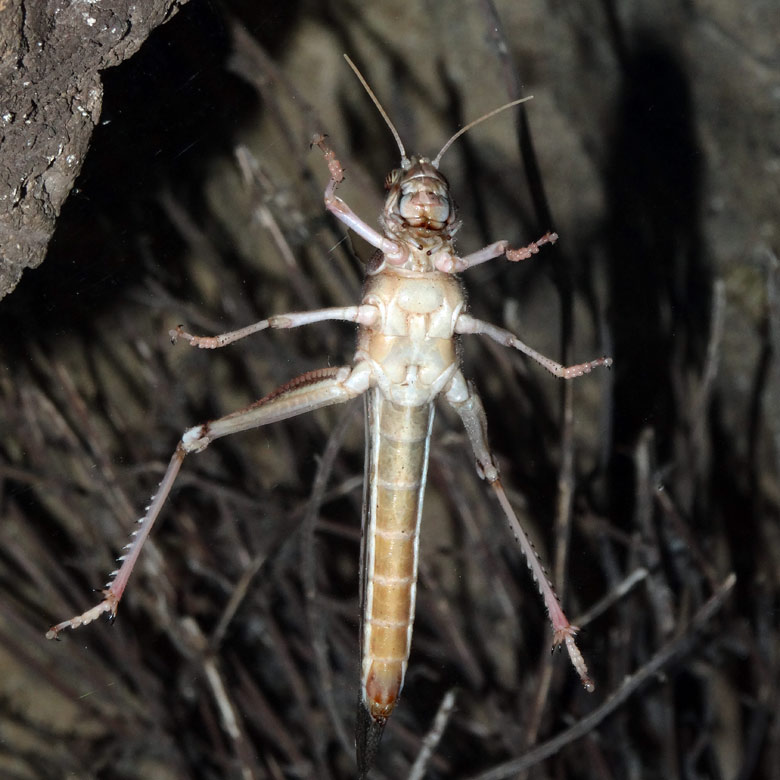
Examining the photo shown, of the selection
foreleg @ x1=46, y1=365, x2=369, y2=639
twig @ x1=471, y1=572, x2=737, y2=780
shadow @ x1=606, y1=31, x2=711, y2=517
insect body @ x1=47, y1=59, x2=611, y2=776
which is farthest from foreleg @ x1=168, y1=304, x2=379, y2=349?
shadow @ x1=606, y1=31, x2=711, y2=517

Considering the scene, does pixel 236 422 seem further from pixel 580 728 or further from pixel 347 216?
pixel 580 728

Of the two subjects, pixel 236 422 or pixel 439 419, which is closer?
pixel 236 422

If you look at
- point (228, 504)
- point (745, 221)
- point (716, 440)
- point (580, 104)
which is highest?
point (580, 104)

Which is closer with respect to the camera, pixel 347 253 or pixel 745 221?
pixel 347 253

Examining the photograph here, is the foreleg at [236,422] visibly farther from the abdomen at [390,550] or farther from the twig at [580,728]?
the twig at [580,728]

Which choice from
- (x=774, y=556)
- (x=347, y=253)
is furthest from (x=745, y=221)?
(x=347, y=253)

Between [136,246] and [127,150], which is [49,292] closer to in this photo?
[136,246]

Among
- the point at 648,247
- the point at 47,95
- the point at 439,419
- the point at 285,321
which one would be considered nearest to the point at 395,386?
the point at 285,321
